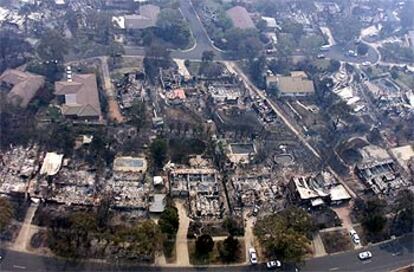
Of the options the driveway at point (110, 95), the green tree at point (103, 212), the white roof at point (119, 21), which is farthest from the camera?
the white roof at point (119, 21)

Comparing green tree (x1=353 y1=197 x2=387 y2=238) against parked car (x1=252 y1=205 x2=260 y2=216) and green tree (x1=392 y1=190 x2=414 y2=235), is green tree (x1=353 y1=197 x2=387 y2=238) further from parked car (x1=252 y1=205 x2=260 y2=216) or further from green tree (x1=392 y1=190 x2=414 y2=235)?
parked car (x1=252 y1=205 x2=260 y2=216)

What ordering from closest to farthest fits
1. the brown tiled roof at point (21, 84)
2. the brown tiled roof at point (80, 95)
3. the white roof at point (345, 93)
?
the brown tiled roof at point (21, 84)
the brown tiled roof at point (80, 95)
the white roof at point (345, 93)

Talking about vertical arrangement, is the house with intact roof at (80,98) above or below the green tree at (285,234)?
above

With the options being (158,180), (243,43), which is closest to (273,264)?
(158,180)

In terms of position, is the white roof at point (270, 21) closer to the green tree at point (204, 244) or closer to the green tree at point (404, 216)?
the green tree at point (404, 216)

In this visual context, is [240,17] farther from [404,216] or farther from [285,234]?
[285,234]

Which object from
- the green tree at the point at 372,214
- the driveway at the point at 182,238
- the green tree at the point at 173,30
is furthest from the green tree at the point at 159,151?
the green tree at the point at 173,30
